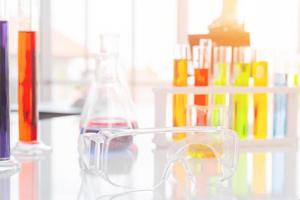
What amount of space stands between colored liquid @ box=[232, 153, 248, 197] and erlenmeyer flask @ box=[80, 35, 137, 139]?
246 mm

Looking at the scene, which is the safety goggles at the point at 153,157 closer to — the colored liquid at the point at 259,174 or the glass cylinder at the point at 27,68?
the colored liquid at the point at 259,174

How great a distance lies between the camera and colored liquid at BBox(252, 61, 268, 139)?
1.19 metres

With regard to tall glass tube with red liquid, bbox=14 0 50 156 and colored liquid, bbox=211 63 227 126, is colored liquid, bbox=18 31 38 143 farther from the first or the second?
colored liquid, bbox=211 63 227 126

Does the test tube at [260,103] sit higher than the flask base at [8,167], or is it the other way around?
the test tube at [260,103]

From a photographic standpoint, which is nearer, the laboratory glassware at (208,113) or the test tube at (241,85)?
the laboratory glassware at (208,113)

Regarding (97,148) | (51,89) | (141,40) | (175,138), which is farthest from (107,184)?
(51,89)

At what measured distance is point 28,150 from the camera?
1019 millimetres

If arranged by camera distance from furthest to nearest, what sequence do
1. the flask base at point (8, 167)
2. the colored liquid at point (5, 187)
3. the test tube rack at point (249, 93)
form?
the test tube rack at point (249, 93) < the flask base at point (8, 167) < the colored liquid at point (5, 187)

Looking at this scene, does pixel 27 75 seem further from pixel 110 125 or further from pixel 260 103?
pixel 260 103

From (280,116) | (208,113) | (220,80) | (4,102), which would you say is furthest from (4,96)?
(280,116)

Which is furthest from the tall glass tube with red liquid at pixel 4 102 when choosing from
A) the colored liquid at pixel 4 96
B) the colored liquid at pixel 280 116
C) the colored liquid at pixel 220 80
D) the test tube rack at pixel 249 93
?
the colored liquid at pixel 280 116

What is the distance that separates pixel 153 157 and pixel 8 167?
27 cm

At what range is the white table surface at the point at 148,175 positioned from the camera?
2.32ft

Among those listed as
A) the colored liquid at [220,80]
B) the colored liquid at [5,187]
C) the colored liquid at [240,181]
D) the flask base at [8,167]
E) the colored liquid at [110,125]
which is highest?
the colored liquid at [220,80]
